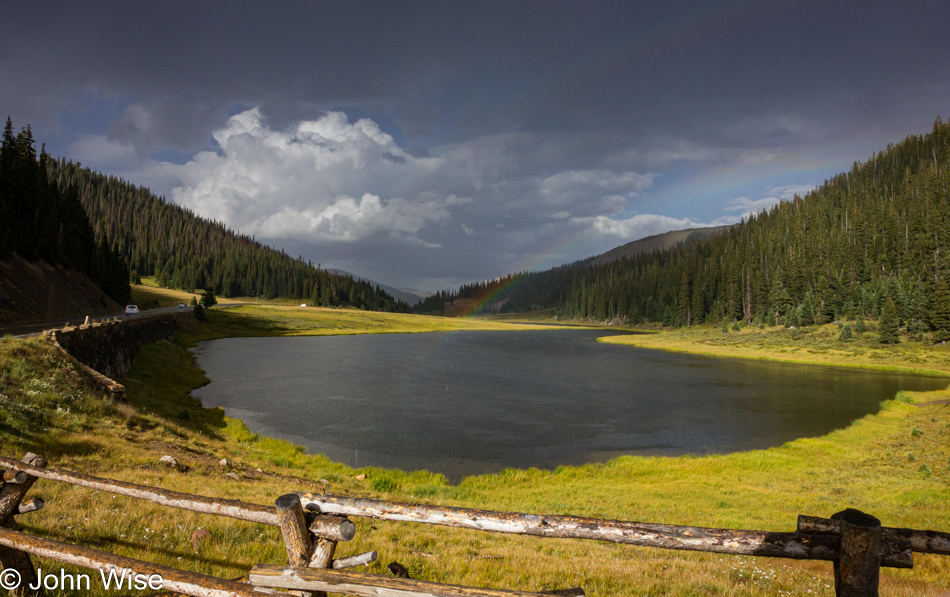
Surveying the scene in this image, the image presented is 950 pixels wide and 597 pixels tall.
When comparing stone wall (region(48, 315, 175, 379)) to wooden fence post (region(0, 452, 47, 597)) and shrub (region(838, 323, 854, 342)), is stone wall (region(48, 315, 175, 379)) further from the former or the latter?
shrub (region(838, 323, 854, 342))

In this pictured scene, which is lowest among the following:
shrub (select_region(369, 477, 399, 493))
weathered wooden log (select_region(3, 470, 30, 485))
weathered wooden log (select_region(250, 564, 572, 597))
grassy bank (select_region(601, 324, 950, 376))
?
shrub (select_region(369, 477, 399, 493))

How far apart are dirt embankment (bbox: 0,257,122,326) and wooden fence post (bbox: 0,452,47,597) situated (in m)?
54.3

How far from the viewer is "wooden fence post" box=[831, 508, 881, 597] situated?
4156mm

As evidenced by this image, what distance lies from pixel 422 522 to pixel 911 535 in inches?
196

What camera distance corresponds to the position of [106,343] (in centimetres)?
3431

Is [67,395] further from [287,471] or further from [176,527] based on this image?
[176,527]

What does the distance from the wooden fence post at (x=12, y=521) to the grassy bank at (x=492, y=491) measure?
1.67 metres

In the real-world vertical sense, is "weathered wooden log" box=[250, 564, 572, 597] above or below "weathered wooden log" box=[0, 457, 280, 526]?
below

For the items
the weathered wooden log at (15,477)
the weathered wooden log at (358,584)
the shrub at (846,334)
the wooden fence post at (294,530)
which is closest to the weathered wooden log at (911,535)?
the weathered wooden log at (358,584)

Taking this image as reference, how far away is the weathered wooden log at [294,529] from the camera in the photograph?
4.48m

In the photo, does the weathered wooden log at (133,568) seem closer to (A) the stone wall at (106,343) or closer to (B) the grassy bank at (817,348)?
(A) the stone wall at (106,343)

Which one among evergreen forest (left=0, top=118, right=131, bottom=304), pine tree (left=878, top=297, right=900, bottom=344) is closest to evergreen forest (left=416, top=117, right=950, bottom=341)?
pine tree (left=878, top=297, right=900, bottom=344)

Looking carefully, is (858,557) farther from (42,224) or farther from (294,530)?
(42,224)

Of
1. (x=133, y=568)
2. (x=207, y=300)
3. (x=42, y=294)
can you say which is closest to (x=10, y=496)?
(x=133, y=568)
